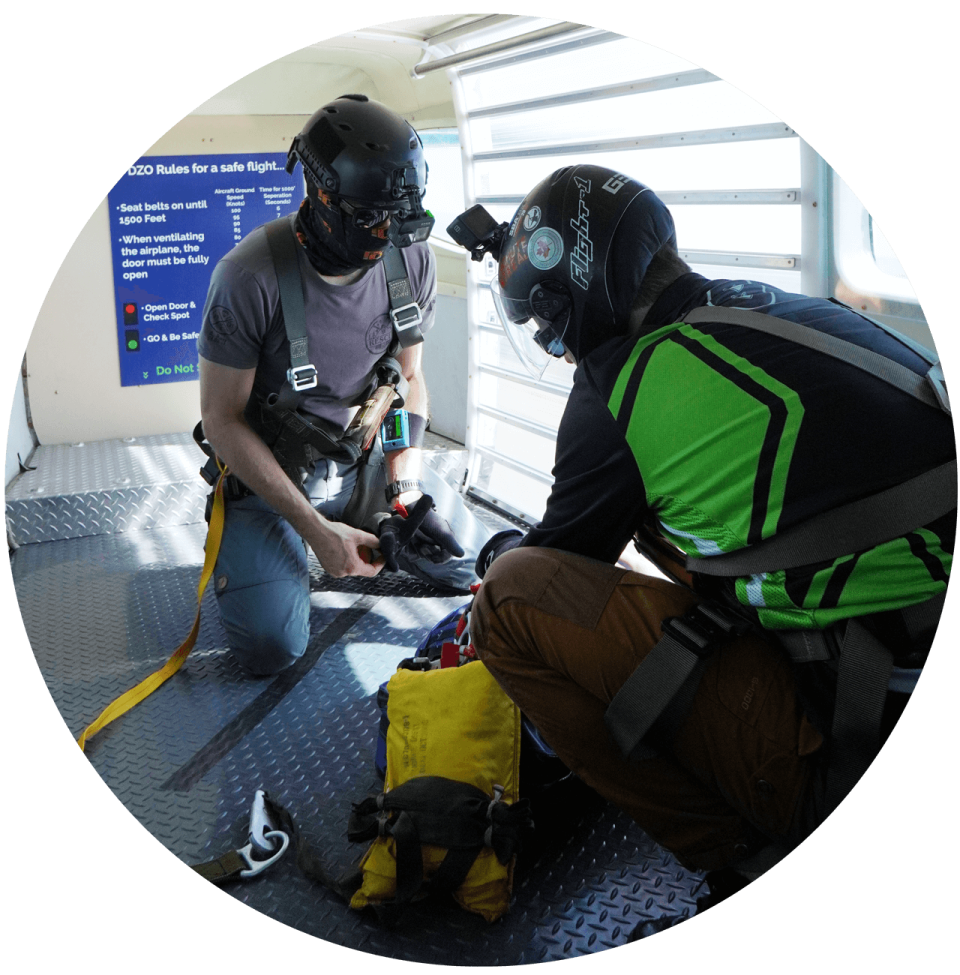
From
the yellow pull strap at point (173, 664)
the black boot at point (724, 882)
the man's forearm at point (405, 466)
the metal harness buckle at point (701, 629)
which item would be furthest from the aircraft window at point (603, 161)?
the black boot at point (724, 882)

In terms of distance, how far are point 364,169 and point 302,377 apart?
82 centimetres

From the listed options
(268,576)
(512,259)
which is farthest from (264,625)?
(512,259)

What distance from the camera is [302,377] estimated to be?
11.4 feet

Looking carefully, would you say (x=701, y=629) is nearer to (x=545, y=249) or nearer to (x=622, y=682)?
(x=622, y=682)

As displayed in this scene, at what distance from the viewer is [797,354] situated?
6.38 feet

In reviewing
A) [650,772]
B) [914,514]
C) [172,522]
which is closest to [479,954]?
[650,772]

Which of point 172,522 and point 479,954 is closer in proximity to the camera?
point 479,954

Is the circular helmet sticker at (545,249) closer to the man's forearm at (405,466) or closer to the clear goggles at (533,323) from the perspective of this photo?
the clear goggles at (533,323)

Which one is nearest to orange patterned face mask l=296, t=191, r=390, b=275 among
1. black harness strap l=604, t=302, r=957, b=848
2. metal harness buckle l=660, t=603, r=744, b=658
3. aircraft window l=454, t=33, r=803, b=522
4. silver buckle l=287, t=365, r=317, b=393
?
silver buckle l=287, t=365, r=317, b=393

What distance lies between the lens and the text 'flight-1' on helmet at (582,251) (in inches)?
88.2

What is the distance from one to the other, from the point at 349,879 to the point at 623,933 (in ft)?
2.48

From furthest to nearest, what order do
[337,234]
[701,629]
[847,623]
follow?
1. [337,234]
2. [701,629]
3. [847,623]

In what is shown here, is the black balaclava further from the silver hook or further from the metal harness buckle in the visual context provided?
the silver hook

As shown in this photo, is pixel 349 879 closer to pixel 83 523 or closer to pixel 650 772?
pixel 650 772
